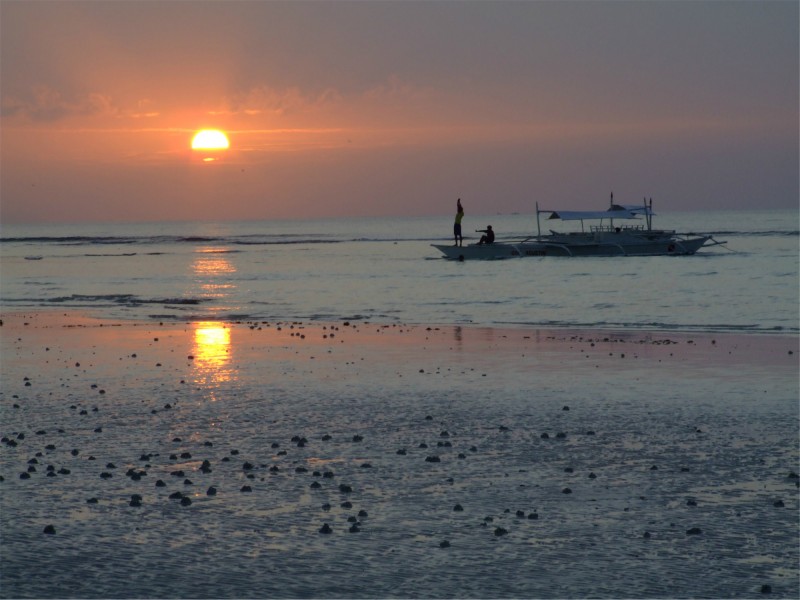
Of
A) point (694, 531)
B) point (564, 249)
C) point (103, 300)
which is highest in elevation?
point (564, 249)

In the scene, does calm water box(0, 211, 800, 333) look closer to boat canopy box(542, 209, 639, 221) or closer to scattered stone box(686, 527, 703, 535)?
boat canopy box(542, 209, 639, 221)

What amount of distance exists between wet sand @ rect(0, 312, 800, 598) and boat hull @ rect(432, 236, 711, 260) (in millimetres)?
63991

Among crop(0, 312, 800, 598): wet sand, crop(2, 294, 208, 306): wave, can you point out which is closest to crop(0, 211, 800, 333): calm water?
crop(2, 294, 208, 306): wave

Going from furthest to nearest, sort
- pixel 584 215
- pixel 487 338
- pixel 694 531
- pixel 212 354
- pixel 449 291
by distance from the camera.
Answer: pixel 584 215
pixel 449 291
pixel 487 338
pixel 212 354
pixel 694 531

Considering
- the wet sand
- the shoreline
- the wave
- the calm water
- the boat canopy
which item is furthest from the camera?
the boat canopy

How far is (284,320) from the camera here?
3791 centimetres

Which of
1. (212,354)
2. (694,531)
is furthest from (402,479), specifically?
(212,354)

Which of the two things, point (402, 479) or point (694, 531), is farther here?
point (402, 479)

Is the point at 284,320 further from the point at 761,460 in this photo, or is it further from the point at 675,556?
the point at 675,556

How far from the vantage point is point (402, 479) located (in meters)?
12.6

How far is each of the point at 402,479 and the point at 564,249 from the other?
79.2m

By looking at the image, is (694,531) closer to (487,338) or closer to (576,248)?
(487,338)

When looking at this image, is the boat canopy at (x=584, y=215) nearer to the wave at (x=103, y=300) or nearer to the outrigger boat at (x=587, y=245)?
the outrigger boat at (x=587, y=245)

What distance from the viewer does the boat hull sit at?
8756 cm
